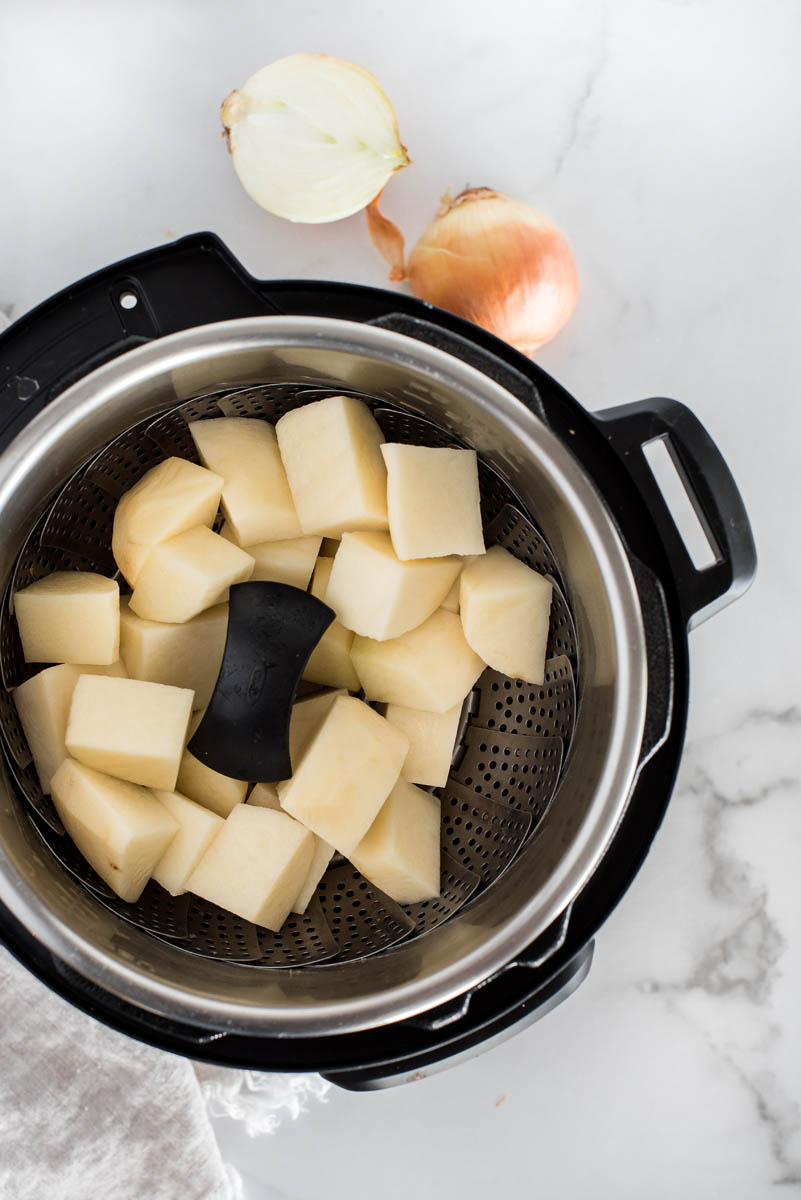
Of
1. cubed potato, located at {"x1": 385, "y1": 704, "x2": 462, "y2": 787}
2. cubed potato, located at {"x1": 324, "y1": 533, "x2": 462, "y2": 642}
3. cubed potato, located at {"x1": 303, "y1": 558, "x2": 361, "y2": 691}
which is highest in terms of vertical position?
cubed potato, located at {"x1": 324, "y1": 533, "x2": 462, "y2": 642}

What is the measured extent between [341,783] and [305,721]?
0.30ft

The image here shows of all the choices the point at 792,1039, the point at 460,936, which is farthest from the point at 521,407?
the point at 792,1039

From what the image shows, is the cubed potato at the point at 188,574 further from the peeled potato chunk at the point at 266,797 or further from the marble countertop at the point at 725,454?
the marble countertop at the point at 725,454

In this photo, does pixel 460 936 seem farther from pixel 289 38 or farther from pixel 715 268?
pixel 289 38

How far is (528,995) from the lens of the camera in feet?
2.55

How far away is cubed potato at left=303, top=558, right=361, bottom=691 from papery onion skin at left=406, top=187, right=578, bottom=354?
0.29 meters

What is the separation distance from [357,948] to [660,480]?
0.57m

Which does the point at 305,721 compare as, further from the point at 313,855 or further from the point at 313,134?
the point at 313,134

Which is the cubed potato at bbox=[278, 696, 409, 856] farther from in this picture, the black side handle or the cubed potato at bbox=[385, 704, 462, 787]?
the black side handle

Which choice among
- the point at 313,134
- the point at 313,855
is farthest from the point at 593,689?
the point at 313,134

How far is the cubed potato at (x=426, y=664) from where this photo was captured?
32.7 inches

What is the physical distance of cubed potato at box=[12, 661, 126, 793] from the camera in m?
0.79

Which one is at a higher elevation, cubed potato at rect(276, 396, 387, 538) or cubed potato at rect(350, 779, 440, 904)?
cubed potato at rect(276, 396, 387, 538)

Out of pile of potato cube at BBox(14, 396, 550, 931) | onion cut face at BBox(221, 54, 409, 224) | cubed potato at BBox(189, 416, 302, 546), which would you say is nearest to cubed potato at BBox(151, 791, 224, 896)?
pile of potato cube at BBox(14, 396, 550, 931)
